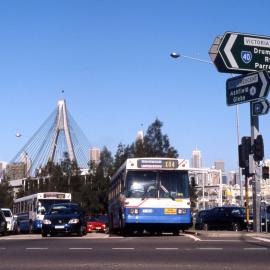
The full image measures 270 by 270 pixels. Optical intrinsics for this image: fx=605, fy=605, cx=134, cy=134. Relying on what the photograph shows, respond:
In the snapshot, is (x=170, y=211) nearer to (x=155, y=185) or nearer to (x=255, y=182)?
(x=155, y=185)

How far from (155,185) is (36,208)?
51.4 ft

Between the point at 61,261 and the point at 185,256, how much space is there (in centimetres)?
276

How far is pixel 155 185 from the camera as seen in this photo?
77.4 feet

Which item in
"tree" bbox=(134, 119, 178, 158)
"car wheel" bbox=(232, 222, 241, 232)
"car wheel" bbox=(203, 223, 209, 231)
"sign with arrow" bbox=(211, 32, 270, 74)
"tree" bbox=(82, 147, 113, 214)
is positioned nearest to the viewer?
"sign with arrow" bbox=(211, 32, 270, 74)

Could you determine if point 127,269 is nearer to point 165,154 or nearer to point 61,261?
point 61,261

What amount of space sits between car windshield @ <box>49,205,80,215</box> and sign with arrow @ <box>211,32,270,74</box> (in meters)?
9.65

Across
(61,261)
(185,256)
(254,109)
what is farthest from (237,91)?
(61,261)

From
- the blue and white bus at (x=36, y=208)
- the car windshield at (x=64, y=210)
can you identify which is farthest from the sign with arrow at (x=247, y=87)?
the blue and white bus at (x=36, y=208)

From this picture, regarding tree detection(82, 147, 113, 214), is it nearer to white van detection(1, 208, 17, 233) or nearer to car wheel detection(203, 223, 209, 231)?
white van detection(1, 208, 17, 233)

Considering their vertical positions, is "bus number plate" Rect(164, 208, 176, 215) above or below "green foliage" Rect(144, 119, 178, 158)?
below

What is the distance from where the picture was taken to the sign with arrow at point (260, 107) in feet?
79.7

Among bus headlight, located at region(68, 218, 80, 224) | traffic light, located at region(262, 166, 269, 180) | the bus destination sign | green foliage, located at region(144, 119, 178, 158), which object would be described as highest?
green foliage, located at region(144, 119, 178, 158)

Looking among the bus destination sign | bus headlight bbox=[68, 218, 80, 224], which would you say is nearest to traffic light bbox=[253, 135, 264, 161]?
the bus destination sign

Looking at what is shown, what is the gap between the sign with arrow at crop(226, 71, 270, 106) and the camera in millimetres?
23859
